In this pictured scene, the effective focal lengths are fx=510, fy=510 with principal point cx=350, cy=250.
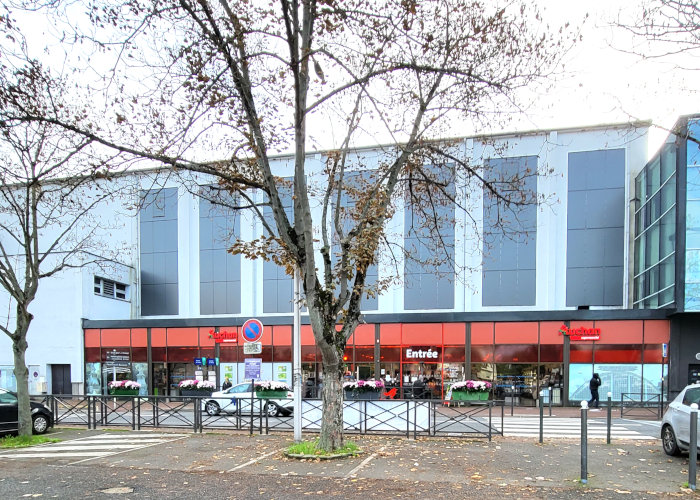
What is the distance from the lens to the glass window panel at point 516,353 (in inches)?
960

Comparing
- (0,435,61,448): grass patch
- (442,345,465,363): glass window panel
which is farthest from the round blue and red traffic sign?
(442,345,465,363): glass window panel

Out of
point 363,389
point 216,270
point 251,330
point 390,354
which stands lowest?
point 390,354

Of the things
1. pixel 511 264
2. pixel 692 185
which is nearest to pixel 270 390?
pixel 511 264

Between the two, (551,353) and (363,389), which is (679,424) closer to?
(363,389)

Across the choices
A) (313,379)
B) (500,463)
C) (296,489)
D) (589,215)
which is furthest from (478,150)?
(296,489)

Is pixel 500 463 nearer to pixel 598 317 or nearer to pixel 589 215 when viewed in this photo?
pixel 598 317

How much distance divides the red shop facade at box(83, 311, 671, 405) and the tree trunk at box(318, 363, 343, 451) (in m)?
15.3

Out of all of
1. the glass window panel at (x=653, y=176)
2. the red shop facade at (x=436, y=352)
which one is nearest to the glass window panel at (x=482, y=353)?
the red shop facade at (x=436, y=352)

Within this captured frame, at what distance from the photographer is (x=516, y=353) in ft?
80.7

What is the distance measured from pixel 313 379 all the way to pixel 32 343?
55.7 feet

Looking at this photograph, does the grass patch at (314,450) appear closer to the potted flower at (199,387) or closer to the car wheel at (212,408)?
the car wheel at (212,408)

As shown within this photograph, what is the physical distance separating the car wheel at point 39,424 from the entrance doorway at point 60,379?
17703 mm

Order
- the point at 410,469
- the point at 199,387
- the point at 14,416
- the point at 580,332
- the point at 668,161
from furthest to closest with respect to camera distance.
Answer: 1. the point at 580,332
2. the point at 668,161
3. the point at 199,387
4. the point at 14,416
5. the point at 410,469

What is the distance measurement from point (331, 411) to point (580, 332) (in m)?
18.2
